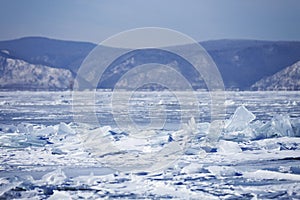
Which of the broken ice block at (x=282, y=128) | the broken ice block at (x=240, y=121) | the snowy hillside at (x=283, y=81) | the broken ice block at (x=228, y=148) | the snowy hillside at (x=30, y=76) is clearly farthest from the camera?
the snowy hillside at (x=30, y=76)

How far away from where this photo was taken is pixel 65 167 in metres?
5.71

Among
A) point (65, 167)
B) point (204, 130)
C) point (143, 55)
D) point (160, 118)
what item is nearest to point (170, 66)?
point (143, 55)

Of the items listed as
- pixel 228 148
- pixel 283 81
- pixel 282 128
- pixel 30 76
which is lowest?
pixel 228 148

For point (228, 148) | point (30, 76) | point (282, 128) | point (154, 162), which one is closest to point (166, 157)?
point (154, 162)

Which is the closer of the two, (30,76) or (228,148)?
(228,148)

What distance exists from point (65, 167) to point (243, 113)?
15.3 feet

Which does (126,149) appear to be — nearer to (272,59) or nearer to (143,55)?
(143,55)

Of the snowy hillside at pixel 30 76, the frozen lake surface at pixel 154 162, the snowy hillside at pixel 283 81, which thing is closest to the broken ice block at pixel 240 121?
the frozen lake surface at pixel 154 162

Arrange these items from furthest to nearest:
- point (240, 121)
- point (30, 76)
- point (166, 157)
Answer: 1. point (30, 76)
2. point (240, 121)
3. point (166, 157)

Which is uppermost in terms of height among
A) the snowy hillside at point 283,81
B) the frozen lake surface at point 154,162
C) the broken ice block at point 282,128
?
the snowy hillside at point 283,81

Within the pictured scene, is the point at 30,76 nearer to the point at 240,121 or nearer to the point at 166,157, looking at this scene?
the point at 240,121

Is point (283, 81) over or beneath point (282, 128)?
over

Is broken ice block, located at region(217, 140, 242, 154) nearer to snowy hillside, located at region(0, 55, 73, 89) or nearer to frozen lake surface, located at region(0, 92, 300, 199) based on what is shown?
frozen lake surface, located at region(0, 92, 300, 199)

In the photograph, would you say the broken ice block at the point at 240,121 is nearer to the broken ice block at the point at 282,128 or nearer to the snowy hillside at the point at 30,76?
the broken ice block at the point at 282,128
